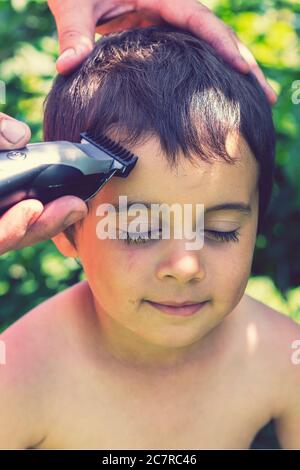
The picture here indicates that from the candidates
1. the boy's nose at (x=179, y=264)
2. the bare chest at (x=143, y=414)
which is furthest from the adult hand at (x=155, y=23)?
the bare chest at (x=143, y=414)

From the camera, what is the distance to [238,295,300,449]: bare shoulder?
76.3 inches

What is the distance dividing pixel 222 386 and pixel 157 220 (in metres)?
0.59

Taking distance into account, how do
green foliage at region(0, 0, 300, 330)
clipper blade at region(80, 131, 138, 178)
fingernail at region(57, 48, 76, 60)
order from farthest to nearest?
1. green foliage at region(0, 0, 300, 330)
2. fingernail at region(57, 48, 76, 60)
3. clipper blade at region(80, 131, 138, 178)

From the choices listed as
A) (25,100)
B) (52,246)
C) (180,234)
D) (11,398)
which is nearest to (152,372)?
(11,398)

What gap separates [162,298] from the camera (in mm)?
1577

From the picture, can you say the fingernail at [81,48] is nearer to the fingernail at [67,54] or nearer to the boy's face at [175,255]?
the fingernail at [67,54]

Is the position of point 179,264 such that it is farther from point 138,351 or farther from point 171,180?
point 138,351

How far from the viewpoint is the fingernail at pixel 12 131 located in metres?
1.36

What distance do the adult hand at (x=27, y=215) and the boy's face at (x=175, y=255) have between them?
193 millimetres

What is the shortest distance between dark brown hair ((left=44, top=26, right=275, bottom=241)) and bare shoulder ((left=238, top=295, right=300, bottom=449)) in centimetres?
36

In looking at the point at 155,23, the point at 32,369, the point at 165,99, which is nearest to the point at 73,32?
the point at 155,23

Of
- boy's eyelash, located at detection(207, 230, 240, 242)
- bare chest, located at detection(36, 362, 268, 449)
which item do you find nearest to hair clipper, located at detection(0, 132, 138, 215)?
boy's eyelash, located at detection(207, 230, 240, 242)

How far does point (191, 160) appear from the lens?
60.4 inches

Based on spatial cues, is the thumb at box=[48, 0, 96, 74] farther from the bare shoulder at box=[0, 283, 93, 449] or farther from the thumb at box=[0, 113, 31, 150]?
the bare shoulder at box=[0, 283, 93, 449]
